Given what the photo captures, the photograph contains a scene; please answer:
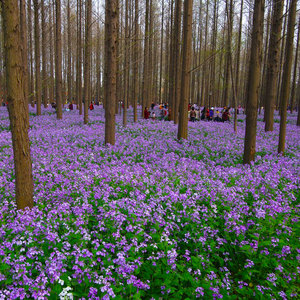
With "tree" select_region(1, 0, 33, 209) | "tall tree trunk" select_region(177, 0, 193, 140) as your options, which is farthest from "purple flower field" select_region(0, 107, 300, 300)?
"tall tree trunk" select_region(177, 0, 193, 140)

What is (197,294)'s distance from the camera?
10.8 feet

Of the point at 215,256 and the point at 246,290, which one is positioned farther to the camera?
the point at 215,256

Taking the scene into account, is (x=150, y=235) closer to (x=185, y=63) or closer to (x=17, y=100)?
(x=17, y=100)

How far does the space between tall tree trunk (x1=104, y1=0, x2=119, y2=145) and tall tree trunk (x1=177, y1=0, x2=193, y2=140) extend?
3002mm

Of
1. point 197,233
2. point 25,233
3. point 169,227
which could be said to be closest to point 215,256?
point 197,233

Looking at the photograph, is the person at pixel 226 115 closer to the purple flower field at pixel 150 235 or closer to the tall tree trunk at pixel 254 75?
the tall tree trunk at pixel 254 75

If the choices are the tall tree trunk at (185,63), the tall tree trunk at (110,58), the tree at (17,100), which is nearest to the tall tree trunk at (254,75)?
the tall tree trunk at (185,63)

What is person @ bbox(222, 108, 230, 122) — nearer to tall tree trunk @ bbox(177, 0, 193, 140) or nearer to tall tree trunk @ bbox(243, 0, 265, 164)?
tall tree trunk @ bbox(177, 0, 193, 140)

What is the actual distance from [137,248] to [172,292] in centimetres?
73

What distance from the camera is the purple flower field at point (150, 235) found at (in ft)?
10.8

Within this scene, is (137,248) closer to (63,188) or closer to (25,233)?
(25,233)

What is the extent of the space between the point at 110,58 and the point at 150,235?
838 centimetres

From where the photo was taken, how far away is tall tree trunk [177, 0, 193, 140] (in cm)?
1118

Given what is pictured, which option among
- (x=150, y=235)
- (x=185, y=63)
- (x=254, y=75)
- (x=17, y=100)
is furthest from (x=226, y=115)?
(x=17, y=100)
